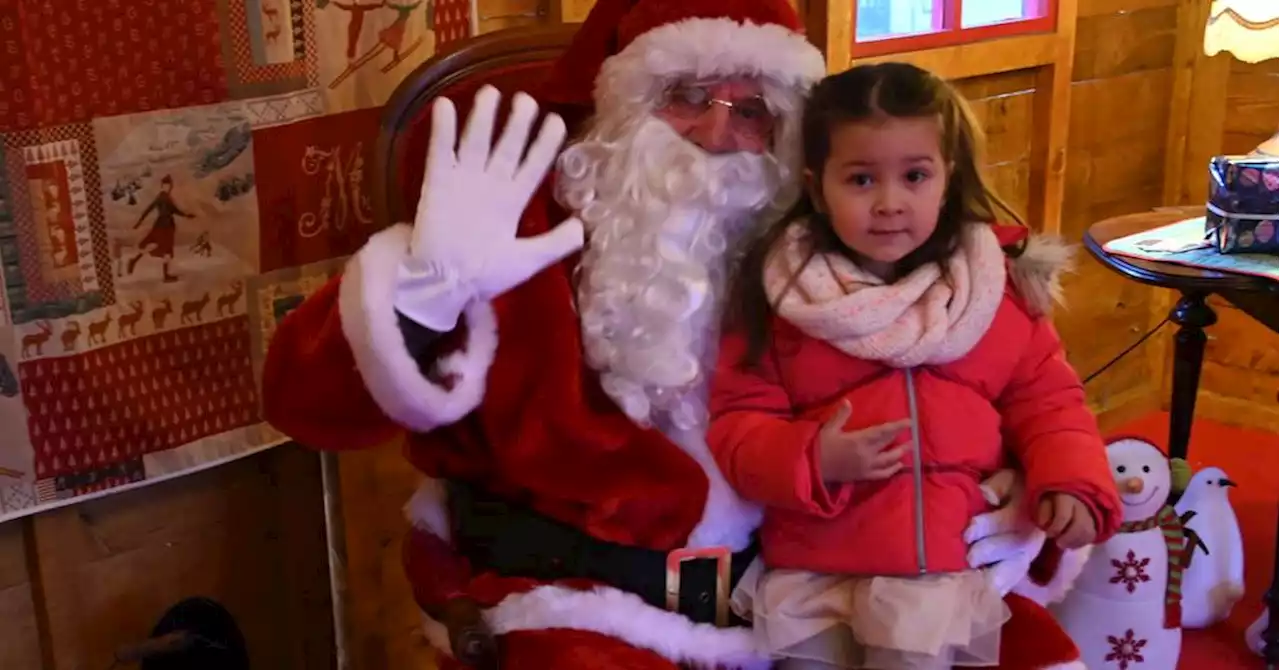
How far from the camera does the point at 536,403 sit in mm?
1293

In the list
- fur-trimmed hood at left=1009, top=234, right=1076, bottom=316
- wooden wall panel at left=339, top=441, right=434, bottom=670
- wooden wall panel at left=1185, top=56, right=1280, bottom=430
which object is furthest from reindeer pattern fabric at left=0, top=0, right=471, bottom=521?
wooden wall panel at left=1185, top=56, right=1280, bottom=430

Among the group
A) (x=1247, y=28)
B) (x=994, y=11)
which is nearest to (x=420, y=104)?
(x=994, y=11)

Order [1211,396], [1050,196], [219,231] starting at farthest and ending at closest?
[1211,396], [1050,196], [219,231]

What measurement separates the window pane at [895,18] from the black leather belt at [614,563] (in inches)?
50.3

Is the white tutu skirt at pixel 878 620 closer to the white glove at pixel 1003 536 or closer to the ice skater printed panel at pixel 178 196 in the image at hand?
the white glove at pixel 1003 536

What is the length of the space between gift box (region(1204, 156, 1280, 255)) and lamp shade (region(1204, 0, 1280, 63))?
44cm

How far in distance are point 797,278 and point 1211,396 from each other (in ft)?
7.22

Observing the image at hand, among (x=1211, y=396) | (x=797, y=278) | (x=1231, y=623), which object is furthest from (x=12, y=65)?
(x=1211, y=396)

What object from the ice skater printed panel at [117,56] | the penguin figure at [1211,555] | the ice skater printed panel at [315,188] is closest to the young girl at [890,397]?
the ice skater printed panel at [315,188]

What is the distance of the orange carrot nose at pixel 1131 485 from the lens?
193 centimetres

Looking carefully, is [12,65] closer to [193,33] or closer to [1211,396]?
[193,33]

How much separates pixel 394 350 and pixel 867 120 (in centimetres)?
52

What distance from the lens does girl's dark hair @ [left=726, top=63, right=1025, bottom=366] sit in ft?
4.10

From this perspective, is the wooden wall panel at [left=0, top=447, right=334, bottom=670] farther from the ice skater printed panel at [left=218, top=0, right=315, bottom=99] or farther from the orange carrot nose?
the orange carrot nose
